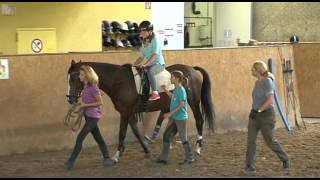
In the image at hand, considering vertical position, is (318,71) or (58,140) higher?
(318,71)

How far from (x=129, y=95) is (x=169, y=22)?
38.5 ft

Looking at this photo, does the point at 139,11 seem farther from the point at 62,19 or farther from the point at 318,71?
the point at 318,71

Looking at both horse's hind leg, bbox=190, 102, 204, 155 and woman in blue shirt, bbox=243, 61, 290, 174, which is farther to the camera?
horse's hind leg, bbox=190, 102, 204, 155

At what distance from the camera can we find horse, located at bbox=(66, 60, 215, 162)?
29.7 feet

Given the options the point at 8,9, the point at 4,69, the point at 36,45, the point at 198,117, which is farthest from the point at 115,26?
the point at 4,69

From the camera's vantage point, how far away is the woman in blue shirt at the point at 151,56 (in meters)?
9.62

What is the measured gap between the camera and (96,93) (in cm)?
857

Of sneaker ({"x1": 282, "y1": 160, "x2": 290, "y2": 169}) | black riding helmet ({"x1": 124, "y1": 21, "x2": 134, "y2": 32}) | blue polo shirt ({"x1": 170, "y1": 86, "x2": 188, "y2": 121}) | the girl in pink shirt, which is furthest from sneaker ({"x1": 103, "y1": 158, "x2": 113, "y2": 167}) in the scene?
black riding helmet ({"x1": 124, "y1": 21, "x2": 134, "y2": 32})

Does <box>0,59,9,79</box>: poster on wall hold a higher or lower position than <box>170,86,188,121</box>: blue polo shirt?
higher

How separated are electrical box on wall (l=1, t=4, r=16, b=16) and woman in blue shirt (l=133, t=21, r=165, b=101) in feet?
23.5

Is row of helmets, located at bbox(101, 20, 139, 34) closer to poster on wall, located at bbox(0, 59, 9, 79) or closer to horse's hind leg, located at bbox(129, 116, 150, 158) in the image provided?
poster on wall, located at bbox(0, 59, 9, 79)

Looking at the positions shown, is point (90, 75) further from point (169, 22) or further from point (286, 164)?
point (169, 22)

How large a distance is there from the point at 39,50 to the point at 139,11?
14.9ft

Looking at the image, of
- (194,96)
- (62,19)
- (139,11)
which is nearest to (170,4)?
(139,11)
